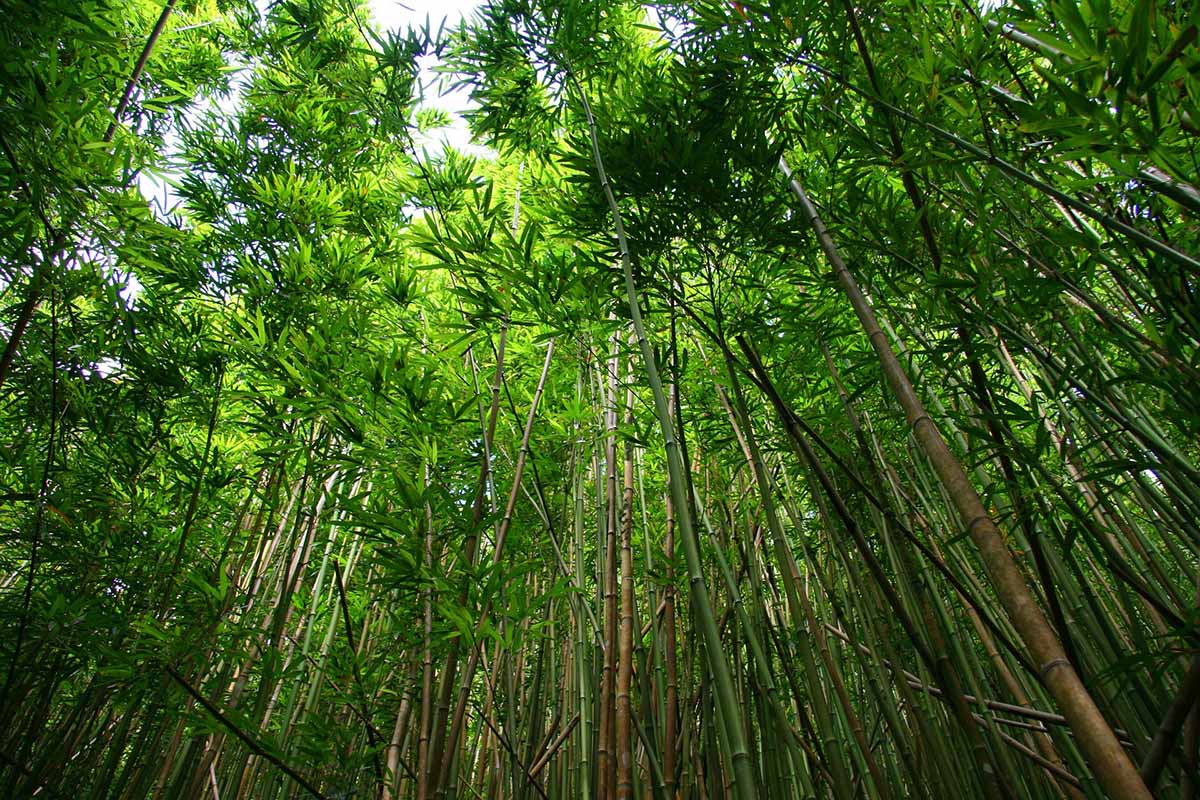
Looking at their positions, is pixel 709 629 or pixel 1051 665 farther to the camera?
pixel 709 629

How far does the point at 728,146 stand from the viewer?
5.90 feet

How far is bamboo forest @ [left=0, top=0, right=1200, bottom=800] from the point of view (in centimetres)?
121

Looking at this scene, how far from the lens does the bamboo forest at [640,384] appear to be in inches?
47.8

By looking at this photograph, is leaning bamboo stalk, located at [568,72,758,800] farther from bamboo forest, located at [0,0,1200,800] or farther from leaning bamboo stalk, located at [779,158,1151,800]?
leaning bamboo stalk, located at [779,158,1151,800]

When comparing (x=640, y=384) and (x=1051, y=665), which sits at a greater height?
(x=640, y=384)

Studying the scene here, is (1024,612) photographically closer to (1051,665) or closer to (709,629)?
(1051,665)

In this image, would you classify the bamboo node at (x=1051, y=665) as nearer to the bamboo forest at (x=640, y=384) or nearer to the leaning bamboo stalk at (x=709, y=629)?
the bamboo forest at (x=640, y=384)

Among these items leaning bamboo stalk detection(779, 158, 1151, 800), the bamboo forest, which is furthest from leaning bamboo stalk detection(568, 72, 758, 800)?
leaning bamboo stalk detection(779, 158, 1151, 800)

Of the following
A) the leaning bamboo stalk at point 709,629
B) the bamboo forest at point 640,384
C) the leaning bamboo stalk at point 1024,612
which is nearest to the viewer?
the leaning bamboo stalk at point 1024,612

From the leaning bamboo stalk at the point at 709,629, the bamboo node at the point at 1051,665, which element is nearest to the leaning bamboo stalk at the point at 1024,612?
the bamboo node at the point at 1051,665

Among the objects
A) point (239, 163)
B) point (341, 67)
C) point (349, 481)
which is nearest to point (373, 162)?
point (341, 67)

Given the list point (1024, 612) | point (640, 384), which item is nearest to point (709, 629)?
point (1024, 612)

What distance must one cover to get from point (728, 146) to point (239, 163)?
254 cm

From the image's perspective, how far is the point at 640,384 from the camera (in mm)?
2418
